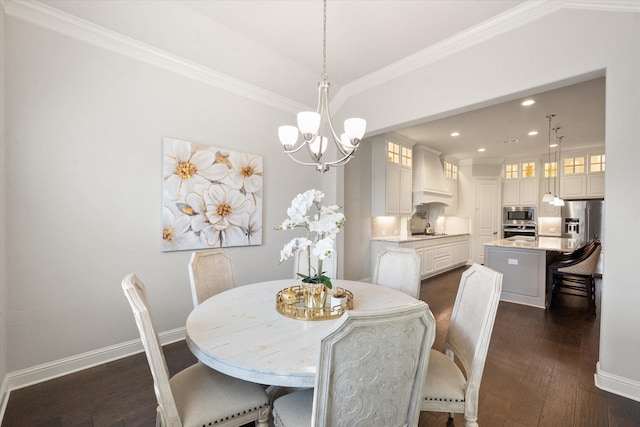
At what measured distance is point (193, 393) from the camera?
4.20ft

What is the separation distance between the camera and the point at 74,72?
221 cm

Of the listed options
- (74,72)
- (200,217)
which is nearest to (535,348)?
(200,217)

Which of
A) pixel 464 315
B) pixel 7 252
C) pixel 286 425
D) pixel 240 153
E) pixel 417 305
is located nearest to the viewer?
pixel 417 305

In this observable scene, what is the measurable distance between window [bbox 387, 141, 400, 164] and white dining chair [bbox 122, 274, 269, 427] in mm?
4451

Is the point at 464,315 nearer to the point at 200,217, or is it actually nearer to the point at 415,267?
the point at 415,267

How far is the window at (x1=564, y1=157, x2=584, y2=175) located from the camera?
6215 mm

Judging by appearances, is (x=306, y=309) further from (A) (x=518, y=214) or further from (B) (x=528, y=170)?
(B) (x=528, y=170)

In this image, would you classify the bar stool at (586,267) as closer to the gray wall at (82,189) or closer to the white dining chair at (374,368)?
the white dining chair at (374,368)

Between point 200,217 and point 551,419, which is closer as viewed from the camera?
point 551,419

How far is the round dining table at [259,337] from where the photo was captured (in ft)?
3.42

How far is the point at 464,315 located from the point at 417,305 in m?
0.88

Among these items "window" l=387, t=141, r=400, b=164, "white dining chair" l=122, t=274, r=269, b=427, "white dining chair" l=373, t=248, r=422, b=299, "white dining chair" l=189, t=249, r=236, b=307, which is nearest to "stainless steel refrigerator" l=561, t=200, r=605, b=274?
"window" l=387, t=141, r=400, b=164

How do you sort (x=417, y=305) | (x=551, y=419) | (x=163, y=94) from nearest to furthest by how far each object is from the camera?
1. (x=417, y=305)
2. (x=551, y=419)
3. (x=163, y=94)

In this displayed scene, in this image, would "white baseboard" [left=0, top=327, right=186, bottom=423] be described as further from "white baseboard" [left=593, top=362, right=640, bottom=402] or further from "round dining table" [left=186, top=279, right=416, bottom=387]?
"white baseboard" [left=593, top=362, right=640, bottom=402]
